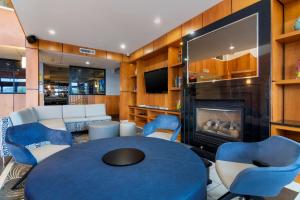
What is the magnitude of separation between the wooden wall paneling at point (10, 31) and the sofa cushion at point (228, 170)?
614 centimetres

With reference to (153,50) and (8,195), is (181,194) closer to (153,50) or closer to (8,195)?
(8,195)

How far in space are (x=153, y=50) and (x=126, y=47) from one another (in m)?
1.15

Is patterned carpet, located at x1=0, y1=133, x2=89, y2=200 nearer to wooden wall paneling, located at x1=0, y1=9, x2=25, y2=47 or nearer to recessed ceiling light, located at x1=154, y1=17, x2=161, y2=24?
recessed ceiling light, located at x1=154, y1=17, x2=161, y2=24

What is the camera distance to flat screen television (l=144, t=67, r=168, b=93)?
4.81 m

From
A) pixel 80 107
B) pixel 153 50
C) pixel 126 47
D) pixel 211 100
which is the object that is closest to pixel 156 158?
pixel 211 100

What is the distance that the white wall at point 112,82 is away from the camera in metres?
8.77

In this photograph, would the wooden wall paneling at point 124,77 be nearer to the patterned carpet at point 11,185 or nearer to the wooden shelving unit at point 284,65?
the patterned carpet at point 11,185

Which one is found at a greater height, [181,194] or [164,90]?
[164,90]

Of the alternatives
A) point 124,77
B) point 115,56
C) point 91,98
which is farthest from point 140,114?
point 91,98

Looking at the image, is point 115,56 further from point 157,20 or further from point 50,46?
point 157,20

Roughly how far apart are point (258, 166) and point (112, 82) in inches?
321

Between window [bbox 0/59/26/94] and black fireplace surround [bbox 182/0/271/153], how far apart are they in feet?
23.4

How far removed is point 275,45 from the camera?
224cm

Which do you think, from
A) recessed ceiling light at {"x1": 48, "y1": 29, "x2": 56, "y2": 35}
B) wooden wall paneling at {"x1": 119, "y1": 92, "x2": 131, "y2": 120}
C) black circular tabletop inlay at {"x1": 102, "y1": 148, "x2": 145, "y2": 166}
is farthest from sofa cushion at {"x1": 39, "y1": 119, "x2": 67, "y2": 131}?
wooden wall paneling at {"x1": 119, "y1": 92, "x2": 131, "y2": 120}
